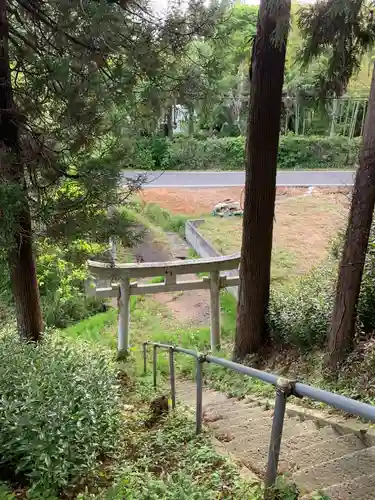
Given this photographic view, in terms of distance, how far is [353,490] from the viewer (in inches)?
87.5

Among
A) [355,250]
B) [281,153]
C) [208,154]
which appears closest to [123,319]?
[355,250]

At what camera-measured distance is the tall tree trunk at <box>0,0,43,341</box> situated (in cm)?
435

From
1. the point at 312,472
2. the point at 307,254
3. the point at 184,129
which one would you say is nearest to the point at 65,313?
the point at 307,254

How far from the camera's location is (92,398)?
3779mm

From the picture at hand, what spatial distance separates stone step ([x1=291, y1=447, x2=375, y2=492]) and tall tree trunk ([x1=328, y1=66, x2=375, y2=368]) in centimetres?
242

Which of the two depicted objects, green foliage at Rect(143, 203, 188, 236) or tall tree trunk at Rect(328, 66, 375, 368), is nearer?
tall tree trunk at Rect(328, 66, 375, 368)

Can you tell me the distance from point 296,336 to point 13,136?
4355 mm

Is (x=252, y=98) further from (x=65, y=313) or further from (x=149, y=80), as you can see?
(x=65, y=313)

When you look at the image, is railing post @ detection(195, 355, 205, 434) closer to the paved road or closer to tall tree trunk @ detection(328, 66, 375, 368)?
tall tree trunk @ detection(328, 66, 375, 368)

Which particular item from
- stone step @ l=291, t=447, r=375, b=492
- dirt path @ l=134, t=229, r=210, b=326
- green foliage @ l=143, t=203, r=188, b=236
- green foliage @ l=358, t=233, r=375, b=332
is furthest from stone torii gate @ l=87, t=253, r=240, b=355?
green foliage @ l=143, t=203, r=188, b=236

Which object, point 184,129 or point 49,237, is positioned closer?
point 49,237

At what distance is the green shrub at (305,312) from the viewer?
19.3 ft

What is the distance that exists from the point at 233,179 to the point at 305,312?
16.6 meters

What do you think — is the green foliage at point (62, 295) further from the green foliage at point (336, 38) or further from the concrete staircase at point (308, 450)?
the concrete staircase at point (308, 450)
